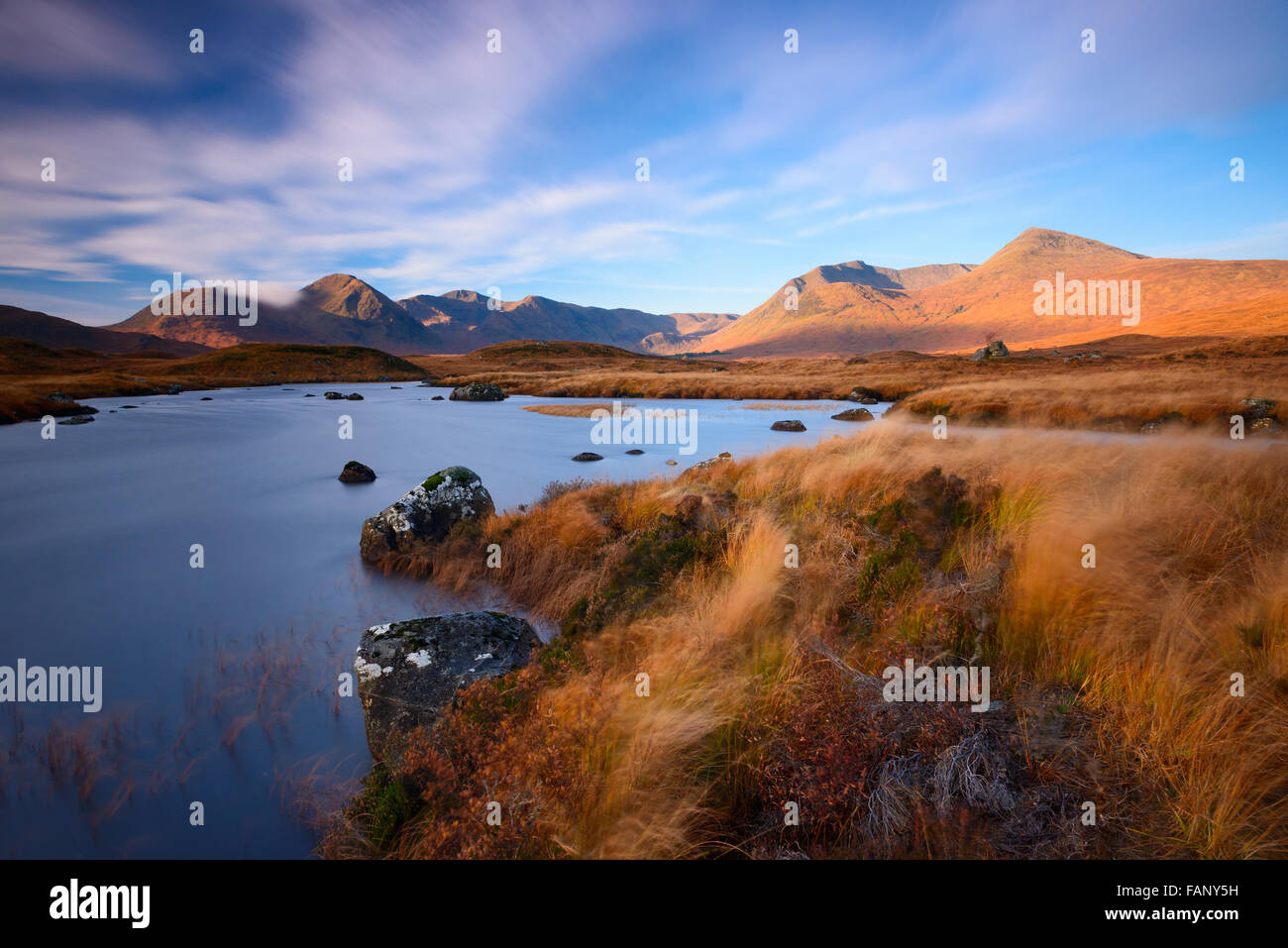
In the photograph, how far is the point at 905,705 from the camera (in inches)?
152

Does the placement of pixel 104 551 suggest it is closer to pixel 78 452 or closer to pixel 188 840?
pixel 188 840

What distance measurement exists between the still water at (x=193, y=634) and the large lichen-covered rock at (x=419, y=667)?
543mm

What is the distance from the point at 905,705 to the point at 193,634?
8893 millimetres

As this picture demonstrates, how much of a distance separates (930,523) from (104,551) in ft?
50.3

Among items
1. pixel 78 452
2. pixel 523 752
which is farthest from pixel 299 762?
pixel 78 452

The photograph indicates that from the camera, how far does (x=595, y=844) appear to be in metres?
2.99

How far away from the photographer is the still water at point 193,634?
455cm

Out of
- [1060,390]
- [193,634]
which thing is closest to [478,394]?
[1060,390]

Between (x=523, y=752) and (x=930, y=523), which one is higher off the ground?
(x=930, y=523)

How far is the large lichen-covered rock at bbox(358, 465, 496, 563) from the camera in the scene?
32.6ft

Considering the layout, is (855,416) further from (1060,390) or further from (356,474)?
(356,474)

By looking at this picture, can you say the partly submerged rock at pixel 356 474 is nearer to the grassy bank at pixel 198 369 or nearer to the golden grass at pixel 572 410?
the golden grass at pixel 572 410

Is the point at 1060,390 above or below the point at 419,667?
above
